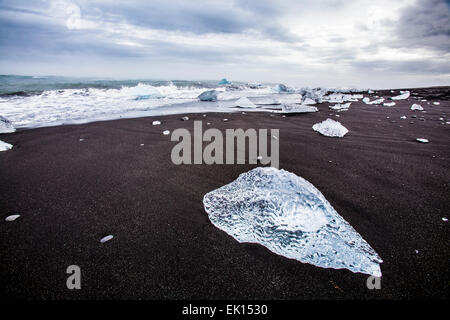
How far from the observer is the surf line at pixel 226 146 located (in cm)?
313

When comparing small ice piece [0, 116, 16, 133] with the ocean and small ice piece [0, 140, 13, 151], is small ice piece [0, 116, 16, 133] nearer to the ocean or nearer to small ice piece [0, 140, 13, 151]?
the ocean

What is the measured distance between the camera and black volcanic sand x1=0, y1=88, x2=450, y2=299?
4.19ft

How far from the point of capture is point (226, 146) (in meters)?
3.69

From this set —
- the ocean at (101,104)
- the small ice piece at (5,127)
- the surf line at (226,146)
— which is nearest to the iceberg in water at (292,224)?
the surf line at (226,146)

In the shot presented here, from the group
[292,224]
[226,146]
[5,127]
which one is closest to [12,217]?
[292,224]

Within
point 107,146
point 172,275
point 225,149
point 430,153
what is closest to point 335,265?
point 172,275

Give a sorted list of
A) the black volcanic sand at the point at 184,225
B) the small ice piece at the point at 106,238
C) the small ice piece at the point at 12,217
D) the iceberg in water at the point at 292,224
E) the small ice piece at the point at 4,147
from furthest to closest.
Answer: the small ice piece at the point at 4,147 → the small ice piece at the point at 12,217 → the small ice piece at the point at 106,238 → the iceberg in water at the point at 292,224 → the black volcanic sand at the point at 184,225

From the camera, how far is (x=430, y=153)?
3.25 meters

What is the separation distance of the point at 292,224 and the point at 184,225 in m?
0.90

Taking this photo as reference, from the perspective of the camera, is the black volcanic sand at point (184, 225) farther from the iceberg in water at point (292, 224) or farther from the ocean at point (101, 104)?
the ocean at point (101, 104)

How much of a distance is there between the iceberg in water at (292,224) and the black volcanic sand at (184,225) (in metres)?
0.08

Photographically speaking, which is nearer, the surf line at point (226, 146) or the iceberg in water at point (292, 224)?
the iceberg in water at point (292, 224)
